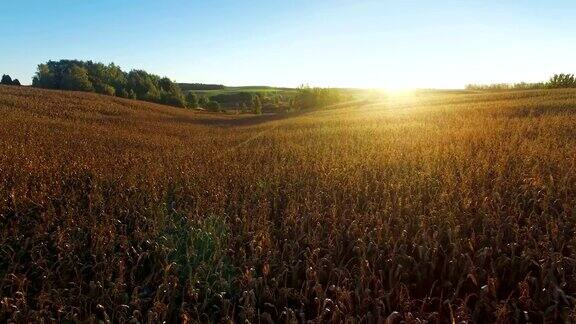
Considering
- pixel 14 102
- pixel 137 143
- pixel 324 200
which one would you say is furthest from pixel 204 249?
pixel 14 102

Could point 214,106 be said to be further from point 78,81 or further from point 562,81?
point 562,81

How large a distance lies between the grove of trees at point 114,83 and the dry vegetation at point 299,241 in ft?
191

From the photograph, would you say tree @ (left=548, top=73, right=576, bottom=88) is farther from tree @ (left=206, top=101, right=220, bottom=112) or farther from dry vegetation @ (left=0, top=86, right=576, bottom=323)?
tree @ (left=206, top=101, right=220, bottom=112)

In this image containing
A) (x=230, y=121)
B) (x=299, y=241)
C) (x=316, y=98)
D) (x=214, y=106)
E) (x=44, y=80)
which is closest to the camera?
(x=299, y=241)

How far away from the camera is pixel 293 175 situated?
695 cm

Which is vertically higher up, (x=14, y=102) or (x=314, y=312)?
(x=14, y=102)

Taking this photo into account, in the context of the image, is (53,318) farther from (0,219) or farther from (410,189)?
(410,189)

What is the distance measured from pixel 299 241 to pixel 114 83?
2836 inches

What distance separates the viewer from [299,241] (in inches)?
169

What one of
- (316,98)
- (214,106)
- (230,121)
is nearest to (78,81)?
(214,106)

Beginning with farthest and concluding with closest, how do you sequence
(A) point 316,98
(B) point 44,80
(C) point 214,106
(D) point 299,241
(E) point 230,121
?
(A) point 316,98, (C) point 214,106, (B) point 44,80, (E) point 230,121, (D) point 299,241

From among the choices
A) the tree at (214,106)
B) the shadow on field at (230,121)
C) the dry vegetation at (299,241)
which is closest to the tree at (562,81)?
the shadow on field at (230,121)

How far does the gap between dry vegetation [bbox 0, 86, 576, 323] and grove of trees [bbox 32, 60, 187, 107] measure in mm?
58345

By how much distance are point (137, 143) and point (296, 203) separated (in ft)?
34.0
